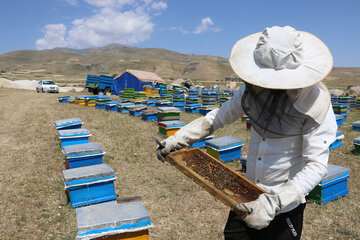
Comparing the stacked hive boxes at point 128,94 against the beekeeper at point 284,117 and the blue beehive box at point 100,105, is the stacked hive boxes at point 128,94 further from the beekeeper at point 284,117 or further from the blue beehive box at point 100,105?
the beekeeper at point 284,117

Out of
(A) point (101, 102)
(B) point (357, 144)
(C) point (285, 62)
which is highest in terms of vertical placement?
(C) point (285, 62)

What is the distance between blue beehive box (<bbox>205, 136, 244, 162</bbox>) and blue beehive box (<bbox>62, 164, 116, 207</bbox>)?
101 inches

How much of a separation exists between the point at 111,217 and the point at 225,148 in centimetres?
351

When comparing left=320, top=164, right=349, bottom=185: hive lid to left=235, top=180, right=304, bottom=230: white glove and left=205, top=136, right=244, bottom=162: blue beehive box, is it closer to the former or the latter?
left=205, top=136, right=244, bottom=162: blue beehive box

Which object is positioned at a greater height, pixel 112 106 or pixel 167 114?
pixel 167 114

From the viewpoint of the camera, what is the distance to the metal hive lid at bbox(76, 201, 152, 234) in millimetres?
2197

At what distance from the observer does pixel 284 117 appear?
154 cm

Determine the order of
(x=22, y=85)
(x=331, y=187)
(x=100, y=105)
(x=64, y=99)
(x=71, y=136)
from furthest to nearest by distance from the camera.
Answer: (x=22, y=85), (x=64, y=99), (x=100, y=105), (x=71, y=136), (x=331, y=187)

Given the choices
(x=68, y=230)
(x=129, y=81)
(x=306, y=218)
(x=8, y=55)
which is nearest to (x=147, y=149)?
(x=68, y=230)

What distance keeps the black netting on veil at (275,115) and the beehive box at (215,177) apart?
1.34ft

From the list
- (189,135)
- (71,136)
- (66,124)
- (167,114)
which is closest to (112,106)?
(167,114)

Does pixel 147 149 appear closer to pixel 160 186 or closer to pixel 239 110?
pixel 160 186

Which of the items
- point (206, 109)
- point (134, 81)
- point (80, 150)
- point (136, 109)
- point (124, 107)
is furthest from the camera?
point (134, 81)

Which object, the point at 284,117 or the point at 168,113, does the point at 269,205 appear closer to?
the point at 284,117
